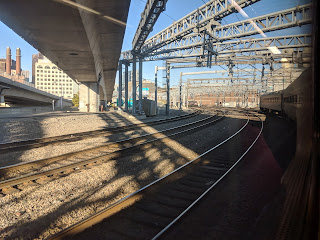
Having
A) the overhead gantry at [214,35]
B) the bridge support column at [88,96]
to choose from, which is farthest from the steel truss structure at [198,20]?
the bridge support column at [88,96]

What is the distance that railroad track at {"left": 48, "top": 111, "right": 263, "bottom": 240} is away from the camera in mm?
3631

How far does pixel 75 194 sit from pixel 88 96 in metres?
26.0

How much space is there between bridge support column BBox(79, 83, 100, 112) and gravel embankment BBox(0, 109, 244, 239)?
22316 millimetres

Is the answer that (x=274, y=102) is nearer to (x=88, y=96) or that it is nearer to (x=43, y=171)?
(x=43, y=171)

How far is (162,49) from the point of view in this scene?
24188mm

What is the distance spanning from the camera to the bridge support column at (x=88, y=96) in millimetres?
29328

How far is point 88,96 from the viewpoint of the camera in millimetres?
29859

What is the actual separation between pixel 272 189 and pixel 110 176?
4101mm

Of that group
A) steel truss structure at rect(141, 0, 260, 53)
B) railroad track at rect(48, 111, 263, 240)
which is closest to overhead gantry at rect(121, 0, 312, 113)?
steel truss structure at rect(141, 0, 260, 53)

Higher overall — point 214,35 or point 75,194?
point 214,35

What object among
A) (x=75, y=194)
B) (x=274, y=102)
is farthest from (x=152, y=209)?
(x=274, y=102)

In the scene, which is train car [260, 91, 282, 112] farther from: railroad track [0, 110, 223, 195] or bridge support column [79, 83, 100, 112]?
bridge support column [79, 83, 100, 112]

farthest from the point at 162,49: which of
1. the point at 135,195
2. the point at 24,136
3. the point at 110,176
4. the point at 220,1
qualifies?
the point at 135,195

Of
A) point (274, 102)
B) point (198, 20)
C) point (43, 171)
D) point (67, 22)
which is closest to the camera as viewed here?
point (43, 171)
